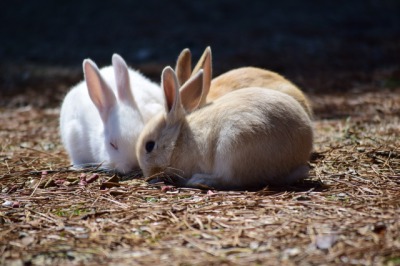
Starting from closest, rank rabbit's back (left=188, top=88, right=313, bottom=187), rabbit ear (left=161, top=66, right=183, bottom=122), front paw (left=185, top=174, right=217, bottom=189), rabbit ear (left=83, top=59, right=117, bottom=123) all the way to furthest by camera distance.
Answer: rabbit's back (left=188, top=88, right=313, bottom=187) < front paw (left=185, top=174, right=217, bottom=189) < rabbit ear (left=161, top=66, right=183, bottom=122) < rabbit ear (left=83, top=59, right=117, bottom=123)

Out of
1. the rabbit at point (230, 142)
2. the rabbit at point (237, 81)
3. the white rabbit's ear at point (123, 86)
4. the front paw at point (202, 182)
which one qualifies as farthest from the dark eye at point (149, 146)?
the rabbit at point (237, 81)

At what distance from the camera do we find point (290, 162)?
385 cm

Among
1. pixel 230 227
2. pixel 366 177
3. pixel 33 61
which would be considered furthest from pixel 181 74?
pixel 33 61

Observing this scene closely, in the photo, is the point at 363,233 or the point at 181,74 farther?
the point at 181,74

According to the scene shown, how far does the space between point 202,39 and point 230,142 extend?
26.2 feet

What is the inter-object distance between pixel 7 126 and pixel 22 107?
115 cm

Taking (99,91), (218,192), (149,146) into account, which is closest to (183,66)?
(99,91)

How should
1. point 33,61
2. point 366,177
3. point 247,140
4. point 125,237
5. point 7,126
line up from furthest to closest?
point 33,61, point 7,126, point 366,177, point 247,140, point 125,237

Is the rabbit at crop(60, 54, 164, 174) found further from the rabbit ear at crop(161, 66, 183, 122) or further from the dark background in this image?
the dark background

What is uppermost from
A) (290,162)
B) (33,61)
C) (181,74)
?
(33,61)

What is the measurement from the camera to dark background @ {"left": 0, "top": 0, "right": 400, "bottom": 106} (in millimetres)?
9258

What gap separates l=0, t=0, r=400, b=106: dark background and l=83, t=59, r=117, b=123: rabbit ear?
3633 mm

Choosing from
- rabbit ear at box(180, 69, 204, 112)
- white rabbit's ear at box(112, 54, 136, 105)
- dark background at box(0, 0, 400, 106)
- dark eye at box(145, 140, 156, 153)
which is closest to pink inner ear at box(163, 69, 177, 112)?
rabbit ear at box(180, 69, 204, 112)

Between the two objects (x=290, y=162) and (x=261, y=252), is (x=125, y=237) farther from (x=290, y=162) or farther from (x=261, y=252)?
(x=290, y=162)
